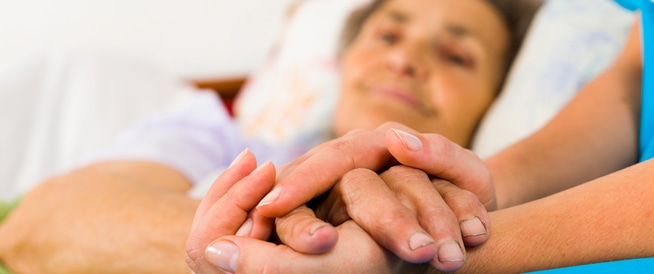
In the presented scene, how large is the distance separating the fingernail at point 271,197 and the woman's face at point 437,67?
0.44 meters

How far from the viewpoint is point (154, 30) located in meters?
2.01

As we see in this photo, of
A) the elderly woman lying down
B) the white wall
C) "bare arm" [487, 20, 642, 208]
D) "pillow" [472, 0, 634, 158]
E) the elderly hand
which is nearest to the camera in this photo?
the elderly hand

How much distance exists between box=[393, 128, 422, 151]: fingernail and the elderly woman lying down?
231 millimetres

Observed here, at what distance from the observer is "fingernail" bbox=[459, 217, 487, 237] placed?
0.49 meters

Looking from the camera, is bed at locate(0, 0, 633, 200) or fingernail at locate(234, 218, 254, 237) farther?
bed at locate(0, 0, 633, 200)

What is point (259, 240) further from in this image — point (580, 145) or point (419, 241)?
point (580, 145)

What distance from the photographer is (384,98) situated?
0.96 m

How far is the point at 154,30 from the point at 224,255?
5.52 feet

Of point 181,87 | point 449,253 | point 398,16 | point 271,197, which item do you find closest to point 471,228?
point 449,253

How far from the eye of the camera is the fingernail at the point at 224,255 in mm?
→ 445

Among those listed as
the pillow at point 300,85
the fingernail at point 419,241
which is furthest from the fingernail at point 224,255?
the pillow at point 300,85

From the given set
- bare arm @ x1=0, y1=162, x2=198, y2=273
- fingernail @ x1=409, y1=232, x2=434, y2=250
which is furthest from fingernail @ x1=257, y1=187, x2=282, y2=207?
bare arm @ x1=0, y1=162, x2=198, y2=273

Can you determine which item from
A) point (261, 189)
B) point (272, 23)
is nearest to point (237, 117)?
point (272, 23)

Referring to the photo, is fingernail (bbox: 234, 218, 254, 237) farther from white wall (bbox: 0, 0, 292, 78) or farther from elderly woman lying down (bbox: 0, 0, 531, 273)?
white wall (bbox: 0, 0, 292, 78)
